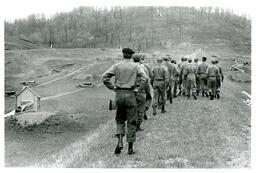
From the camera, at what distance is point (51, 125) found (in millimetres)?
12953

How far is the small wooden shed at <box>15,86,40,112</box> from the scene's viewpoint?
1409 cm

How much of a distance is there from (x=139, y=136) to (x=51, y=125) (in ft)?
13.6

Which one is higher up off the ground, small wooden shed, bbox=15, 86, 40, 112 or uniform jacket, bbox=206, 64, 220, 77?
uniform jacket, bbox=206, 64, 220, 77

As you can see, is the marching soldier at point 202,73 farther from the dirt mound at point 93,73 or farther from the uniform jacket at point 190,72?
the dirt mound at point 93,73

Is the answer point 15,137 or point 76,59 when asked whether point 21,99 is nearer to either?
point 15,137

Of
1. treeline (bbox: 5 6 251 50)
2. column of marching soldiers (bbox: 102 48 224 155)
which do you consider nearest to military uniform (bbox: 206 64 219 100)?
column of marching soldiers (bbox: 102 48 224 155)

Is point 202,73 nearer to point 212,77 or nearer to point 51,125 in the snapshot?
point 212,77

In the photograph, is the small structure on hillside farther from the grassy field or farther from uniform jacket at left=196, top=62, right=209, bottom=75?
uniform jacket at left=196, top=62, right=209, bottom=75

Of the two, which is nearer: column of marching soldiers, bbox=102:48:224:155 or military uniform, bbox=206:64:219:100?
column of marching soldiers, bbox=102:48:224:155

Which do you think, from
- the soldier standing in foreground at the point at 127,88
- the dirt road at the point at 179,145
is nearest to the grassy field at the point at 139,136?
the dirt road at the point at 179,145

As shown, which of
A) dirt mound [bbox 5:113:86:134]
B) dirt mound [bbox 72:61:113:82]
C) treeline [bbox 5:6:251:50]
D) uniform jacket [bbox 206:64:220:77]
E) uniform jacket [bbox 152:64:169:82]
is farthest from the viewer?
dirt mound [bbox 72:61:113:82]

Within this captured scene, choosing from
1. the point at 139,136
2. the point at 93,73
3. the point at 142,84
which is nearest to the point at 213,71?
the point at 139,136

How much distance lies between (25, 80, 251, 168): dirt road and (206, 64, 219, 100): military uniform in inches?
133

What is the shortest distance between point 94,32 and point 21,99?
37.7 ft
